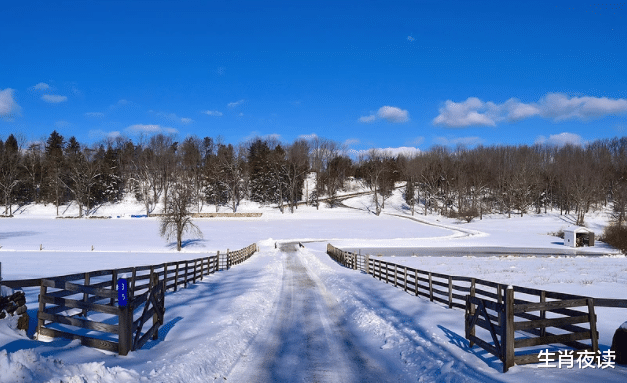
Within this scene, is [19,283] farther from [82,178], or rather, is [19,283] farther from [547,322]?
[82,178]

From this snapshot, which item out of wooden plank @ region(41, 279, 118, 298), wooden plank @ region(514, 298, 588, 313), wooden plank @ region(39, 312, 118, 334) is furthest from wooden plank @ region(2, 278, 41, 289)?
wooden plank @ region(514, 298, 588, 313)

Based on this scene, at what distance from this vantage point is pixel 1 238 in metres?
55.2

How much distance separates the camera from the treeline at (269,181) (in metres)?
88.2

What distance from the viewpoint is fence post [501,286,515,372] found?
7043mm

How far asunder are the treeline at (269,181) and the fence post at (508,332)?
7893 cm

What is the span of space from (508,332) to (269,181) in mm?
90703

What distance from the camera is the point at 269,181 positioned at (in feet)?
317

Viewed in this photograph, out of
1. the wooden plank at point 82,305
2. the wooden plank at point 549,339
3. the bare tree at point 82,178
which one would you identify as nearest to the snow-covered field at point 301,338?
the wooden plank at point 549,339

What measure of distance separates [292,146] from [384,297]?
377 ft

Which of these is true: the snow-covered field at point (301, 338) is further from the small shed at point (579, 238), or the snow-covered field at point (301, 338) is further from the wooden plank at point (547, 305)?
the small shed at point (579, 238)

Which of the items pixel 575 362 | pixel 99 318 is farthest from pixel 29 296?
pixel 575 362

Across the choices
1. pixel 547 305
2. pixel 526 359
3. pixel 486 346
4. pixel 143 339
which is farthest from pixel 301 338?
pixel 547 305

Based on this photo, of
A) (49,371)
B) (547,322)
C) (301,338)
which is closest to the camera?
(49,371)

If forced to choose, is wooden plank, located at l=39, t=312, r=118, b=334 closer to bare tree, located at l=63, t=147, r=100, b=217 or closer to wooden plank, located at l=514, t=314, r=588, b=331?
wooden plank, located at l=514, t=314, r=588, b=331
